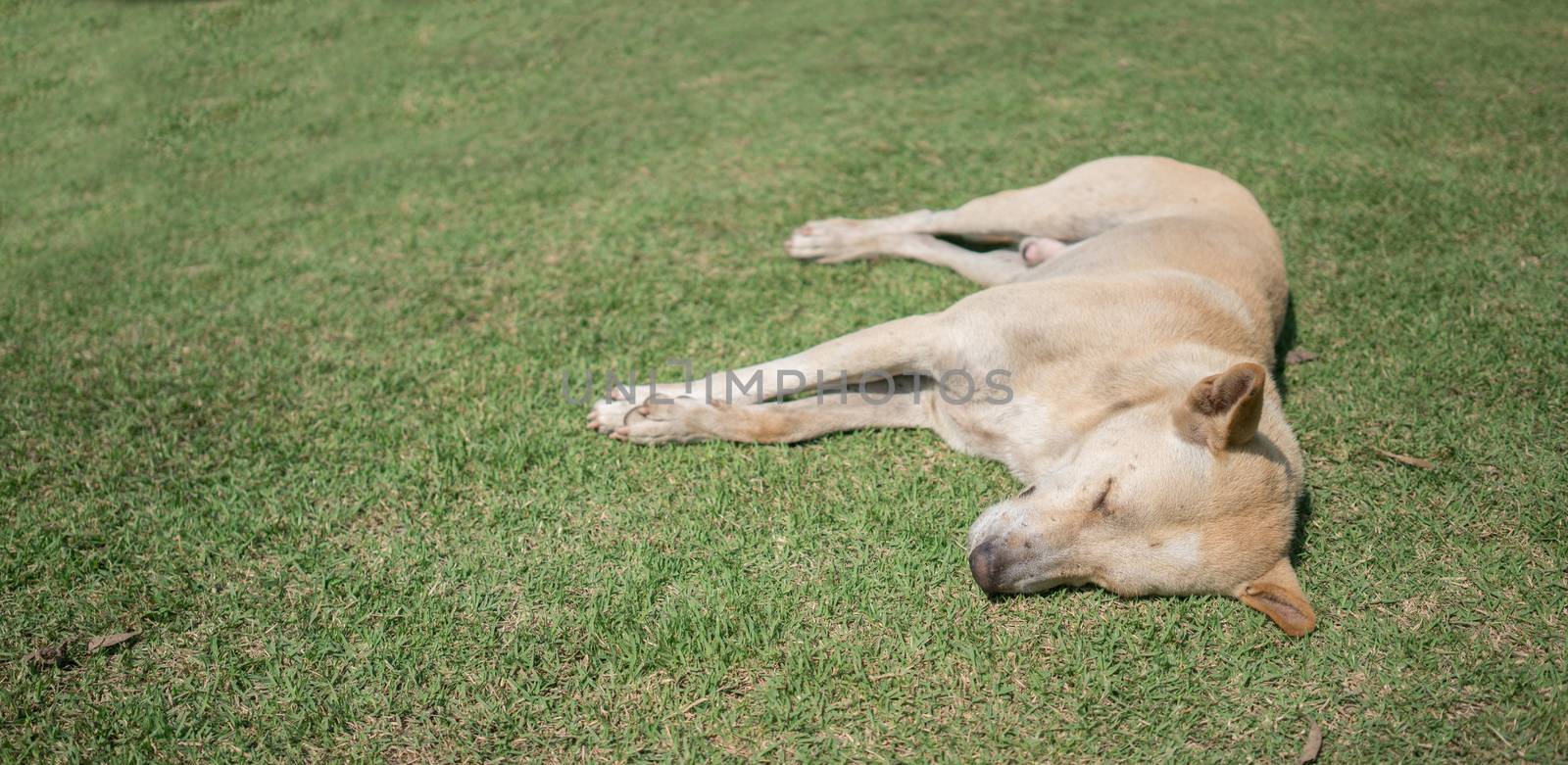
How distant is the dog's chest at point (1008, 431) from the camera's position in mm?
3467

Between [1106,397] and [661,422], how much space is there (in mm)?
1780

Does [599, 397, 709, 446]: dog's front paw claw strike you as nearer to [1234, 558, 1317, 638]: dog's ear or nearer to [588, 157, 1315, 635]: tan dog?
[588, 157, 1315, 635]: tan dog

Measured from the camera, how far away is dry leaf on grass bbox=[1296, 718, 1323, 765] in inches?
110

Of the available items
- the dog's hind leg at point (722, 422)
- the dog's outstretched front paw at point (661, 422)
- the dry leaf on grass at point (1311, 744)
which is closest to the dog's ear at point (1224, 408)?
the dry leaf on grass at point (1311, 744)

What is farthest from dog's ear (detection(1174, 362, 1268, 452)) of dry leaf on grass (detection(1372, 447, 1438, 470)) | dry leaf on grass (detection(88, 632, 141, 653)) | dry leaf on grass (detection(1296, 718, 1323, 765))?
dry leaf on grass (detection(88, 632, 141, 653))

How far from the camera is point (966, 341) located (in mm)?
3668

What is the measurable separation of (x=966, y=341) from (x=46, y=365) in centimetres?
439

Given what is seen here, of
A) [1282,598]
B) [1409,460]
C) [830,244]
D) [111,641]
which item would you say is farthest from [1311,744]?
[111,641]

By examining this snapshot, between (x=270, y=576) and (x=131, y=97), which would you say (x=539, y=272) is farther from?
(x=131, y=97)

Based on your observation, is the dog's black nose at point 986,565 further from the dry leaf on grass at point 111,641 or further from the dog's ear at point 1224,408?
the dry leaf on grass at point 111,641

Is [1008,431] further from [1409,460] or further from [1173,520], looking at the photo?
[1409,460]

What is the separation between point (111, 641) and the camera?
3.04 m

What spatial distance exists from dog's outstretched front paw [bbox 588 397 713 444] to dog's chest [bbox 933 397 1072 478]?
1.04m

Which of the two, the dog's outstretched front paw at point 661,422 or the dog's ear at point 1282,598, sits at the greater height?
the dog's outstretched front paw at point 661,422
